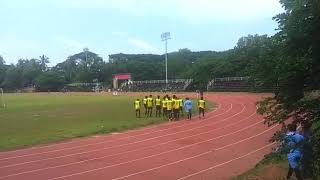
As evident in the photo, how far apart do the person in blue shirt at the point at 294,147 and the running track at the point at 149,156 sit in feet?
14.9

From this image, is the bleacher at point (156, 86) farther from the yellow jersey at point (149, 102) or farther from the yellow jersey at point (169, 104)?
the yellow jersey at point (169, 104)

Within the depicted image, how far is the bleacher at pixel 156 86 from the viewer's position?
85656 millimetres

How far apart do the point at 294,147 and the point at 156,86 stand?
281 feet

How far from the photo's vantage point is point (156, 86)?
94.0 m

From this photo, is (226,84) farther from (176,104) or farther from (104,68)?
(104,68)

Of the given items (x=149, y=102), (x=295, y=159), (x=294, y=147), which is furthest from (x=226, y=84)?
(x=294, y=147)

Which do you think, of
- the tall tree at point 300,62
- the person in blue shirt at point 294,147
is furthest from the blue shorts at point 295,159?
the tall tree at point 300,62

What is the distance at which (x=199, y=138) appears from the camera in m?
21.0

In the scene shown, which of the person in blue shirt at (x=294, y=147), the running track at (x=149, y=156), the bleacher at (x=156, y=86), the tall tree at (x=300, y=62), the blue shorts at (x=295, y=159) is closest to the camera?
the tall tree at (x=300, y=62)

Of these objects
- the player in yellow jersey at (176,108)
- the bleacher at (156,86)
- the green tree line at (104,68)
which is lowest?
the player in yellow jersey at (176,108)

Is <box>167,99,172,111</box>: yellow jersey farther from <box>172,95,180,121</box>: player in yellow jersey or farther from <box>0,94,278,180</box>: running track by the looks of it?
<box>0,94,278,180</box>: running track

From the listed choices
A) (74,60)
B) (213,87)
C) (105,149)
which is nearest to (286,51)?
(105,149)

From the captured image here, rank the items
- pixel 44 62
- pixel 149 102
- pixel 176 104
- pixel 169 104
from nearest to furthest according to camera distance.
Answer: pixel 176 104 → pixel 169 104 → pixel 149 102 → pixel 44 62

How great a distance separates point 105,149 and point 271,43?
10481mm
